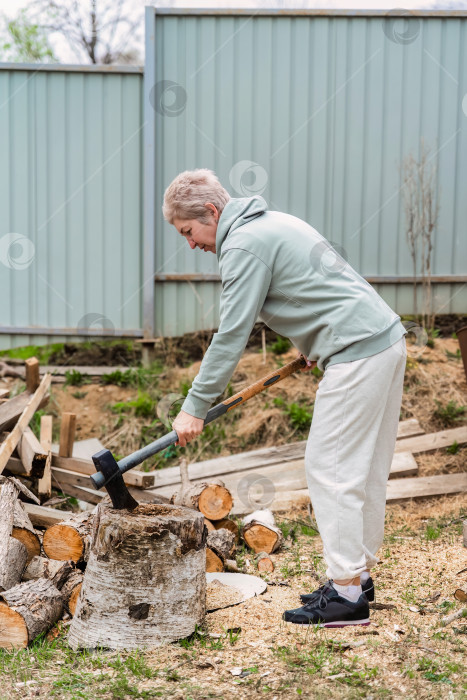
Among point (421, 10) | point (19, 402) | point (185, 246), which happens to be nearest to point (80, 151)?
point (185, 246)

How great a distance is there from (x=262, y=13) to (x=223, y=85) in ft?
2.49

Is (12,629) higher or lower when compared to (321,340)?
lower

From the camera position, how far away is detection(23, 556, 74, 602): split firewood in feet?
10.7

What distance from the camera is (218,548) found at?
3.80 meters

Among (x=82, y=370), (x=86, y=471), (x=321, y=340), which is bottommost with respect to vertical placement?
(x=86, y=471)

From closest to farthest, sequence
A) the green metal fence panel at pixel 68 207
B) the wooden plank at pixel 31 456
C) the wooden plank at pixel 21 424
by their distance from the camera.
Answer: the wooden plank at pixel 21 424 → the wooden plank at pixel 31 456 → the green metal fence panel at pixel 68 207

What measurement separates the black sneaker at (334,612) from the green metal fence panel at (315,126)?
4218 mm

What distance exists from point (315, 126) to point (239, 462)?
349cm

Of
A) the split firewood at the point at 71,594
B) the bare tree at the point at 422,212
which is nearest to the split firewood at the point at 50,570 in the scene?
the split firewood at the point at 71,594

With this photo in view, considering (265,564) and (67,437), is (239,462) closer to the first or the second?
(67,437)

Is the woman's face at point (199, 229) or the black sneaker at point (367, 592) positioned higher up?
the woman's face at point (199, 229)

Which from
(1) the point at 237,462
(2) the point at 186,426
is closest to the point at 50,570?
(2) the point at 186,426

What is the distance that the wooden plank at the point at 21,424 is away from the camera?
4057mm

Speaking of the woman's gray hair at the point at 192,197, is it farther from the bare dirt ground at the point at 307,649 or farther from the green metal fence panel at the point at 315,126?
the green metal fence panel at the point at 315,126
